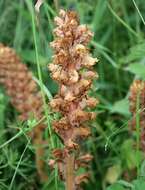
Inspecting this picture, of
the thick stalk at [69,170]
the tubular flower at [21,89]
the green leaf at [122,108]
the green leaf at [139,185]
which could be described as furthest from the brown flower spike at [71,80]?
the green leaf at [122,108]

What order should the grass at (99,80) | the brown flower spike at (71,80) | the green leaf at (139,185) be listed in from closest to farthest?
the brown flower spike at (71,80), the green leaf at (139,185), the grass at (99,80)

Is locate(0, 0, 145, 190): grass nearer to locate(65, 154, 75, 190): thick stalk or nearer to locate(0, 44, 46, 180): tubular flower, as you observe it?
locate(0, 44, 46, 180): tubular flower

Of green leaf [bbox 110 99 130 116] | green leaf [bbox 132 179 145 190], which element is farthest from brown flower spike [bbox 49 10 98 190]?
green leaf [bbox 110 99 130 116]

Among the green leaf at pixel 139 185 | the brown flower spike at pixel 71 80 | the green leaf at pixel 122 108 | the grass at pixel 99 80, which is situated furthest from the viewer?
the green leaf at pixel 122 108

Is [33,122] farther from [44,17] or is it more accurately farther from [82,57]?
[44,17]

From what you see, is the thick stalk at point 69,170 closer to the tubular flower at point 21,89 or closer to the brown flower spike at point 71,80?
the brown flower spike at point 71,80

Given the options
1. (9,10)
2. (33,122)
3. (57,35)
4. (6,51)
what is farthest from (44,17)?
(57,35)
